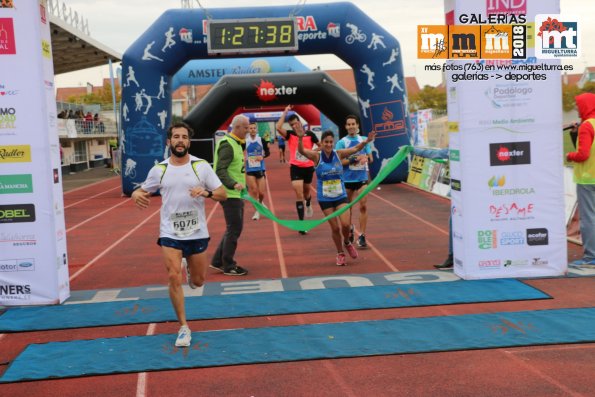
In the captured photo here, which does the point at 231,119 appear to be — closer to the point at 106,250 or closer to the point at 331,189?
the point at 106,250

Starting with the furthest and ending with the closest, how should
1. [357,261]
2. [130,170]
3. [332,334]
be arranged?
[130,170] < [357,261] < [332,334]

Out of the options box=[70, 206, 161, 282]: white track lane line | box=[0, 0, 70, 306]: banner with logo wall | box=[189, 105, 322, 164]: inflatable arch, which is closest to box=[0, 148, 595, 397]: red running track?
box=[70, 206, 161, 282]: white track lane line

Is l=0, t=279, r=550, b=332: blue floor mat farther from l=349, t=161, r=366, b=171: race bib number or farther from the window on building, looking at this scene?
the window on building

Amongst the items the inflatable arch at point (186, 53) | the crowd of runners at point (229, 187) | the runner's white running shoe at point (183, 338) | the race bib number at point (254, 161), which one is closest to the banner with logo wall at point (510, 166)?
the crowd of runners at point (229, 187)

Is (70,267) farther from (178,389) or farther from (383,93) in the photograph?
(383,93)

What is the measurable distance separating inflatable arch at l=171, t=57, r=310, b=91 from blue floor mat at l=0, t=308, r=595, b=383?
2704cm

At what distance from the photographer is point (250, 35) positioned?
19500 millimetres

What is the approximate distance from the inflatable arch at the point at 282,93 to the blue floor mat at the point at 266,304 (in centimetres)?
1720

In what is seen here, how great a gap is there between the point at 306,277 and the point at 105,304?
102 inches

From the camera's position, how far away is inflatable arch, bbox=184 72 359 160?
82.1ft

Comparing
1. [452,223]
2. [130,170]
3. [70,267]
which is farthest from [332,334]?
[130,170]

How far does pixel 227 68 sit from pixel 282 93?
940 centimetres

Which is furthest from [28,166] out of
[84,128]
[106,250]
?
[84,128]

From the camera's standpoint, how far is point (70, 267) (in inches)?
415
